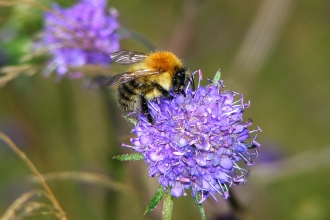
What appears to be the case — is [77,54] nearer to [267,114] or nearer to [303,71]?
[267,114]

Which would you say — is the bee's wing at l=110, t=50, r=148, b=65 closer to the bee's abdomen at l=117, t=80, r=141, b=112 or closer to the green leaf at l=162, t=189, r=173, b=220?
the bee's abdomen at l=117, t=80, r=141, b=112

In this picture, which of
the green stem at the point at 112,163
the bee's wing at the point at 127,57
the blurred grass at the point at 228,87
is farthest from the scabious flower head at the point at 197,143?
the blurred grass at the point at 228,87

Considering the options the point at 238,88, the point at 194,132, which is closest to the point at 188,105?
the point at 194,132

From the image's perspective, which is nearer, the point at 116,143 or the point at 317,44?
the point at 116,143

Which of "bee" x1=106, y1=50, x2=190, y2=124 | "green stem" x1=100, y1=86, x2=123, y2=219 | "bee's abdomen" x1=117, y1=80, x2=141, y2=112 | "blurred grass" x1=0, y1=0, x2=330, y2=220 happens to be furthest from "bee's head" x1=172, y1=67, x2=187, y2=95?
"blurred grass" x1=0, y1=0, x2=330, y2=220

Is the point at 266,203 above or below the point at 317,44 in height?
below

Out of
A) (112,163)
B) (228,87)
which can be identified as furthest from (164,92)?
(228,87)
